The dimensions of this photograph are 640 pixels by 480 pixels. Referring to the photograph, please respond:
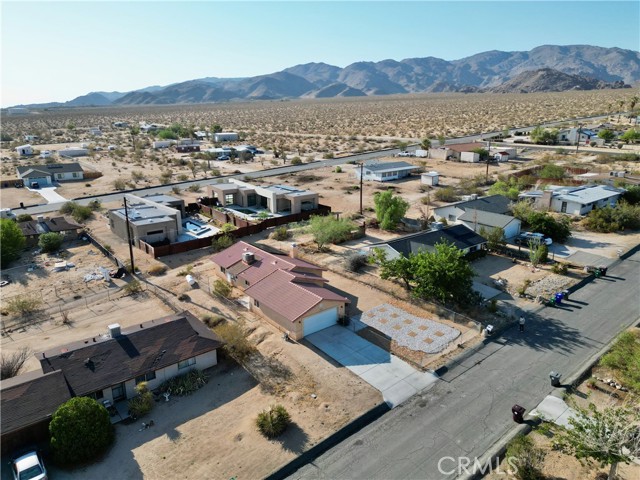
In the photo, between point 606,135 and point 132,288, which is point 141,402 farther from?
point 606,135

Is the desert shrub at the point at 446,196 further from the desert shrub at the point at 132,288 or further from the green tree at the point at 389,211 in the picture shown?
the desert shrub at the point at 132,288

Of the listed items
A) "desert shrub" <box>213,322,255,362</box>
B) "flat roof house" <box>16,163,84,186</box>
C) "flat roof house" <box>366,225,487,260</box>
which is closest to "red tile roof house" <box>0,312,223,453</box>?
"desert shrub" <box>213,322,255,362</box>

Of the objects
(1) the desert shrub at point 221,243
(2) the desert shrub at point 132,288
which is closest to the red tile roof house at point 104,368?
(2) the desert shrub at point 132,288

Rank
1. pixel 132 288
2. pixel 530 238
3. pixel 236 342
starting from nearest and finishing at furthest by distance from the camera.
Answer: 1. pixel 236 342
2. pixel 132 288
3. pixel 530 238

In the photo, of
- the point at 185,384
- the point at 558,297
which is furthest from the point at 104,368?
the point at 558,297

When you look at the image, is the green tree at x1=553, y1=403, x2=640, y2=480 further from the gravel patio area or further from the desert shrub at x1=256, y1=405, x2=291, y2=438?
the desert shrub at x1=256, y1=405, x2=291, y2=438

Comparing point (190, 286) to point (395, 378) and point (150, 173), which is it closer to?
point (395, 378)
